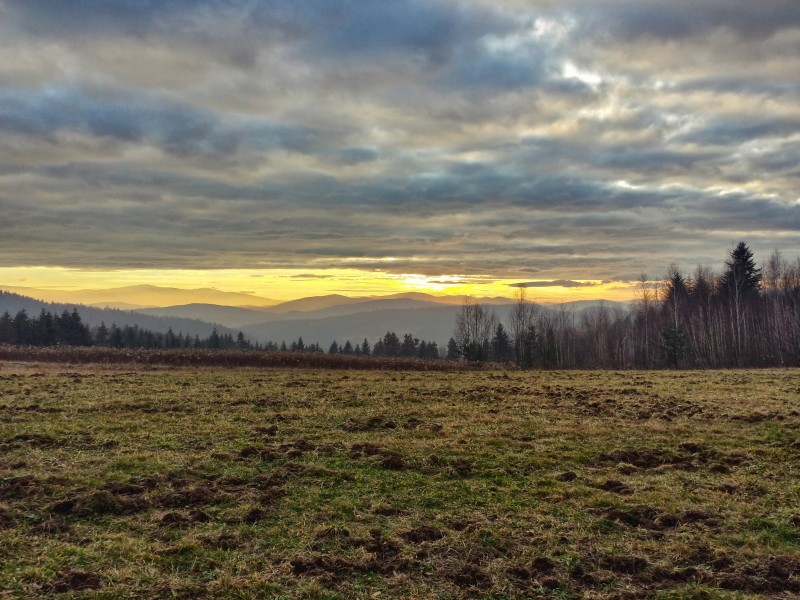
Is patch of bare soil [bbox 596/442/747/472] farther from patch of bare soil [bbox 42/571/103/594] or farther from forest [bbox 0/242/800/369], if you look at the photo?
forest [bbox 0/242/800/369]

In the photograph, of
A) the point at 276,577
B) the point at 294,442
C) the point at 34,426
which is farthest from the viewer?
the point at 34,426

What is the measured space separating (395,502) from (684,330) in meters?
70.9

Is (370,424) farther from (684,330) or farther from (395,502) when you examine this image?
(684,330)

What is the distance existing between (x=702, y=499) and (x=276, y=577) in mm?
7855

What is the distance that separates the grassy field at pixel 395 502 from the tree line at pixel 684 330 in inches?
2104

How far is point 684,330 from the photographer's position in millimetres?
69125

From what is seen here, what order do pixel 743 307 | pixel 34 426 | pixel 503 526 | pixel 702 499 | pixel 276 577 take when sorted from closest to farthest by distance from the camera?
pixel 276 577 < pixel 503 526 < pixel 702 499 < pixel 34 426 < pixel 743 307

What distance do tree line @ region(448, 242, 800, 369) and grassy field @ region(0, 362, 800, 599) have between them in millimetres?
53436

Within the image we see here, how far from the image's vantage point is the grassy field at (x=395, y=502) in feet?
21.3

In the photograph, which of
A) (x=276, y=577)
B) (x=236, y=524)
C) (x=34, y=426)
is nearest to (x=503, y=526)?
(x=276, y=577)

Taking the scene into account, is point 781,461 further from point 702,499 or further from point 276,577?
point 276,577

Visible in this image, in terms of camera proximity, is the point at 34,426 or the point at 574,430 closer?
the point at 34,426

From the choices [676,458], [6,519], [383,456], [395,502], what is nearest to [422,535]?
[395,502]

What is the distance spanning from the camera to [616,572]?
6750 millimetres
